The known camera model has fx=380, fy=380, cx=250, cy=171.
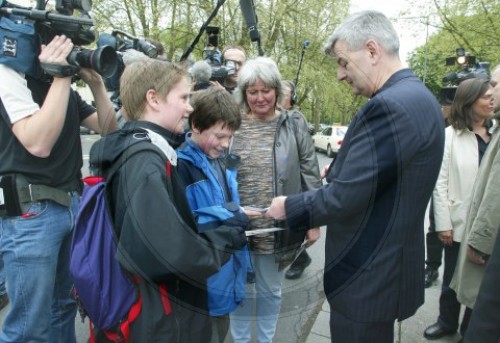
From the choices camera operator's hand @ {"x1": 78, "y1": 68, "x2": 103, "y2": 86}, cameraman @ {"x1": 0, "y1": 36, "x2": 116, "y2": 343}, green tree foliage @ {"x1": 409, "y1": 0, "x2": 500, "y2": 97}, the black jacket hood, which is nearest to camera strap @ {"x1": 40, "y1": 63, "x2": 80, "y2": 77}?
cameraman @ {"x1": 0, "y1": 36, "x2": 116, "y2": 343}

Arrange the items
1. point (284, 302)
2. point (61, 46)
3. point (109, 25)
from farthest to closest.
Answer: point (109, 25) → point (284, 302) → point (61, 46)

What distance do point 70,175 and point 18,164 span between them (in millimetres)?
233

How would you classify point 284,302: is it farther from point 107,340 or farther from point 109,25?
point 109,25

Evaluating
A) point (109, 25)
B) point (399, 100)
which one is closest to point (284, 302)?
point (399, 100)

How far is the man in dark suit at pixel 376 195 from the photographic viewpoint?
1309 millimetres

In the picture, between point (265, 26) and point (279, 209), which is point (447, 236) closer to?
point (279, 209)

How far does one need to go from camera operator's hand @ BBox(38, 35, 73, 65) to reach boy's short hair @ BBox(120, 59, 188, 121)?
31cm

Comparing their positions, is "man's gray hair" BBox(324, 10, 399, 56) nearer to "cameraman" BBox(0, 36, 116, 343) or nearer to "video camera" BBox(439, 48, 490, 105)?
"cameraman" BBox(0, 36, 116, 343)

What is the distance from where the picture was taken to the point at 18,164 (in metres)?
1.57

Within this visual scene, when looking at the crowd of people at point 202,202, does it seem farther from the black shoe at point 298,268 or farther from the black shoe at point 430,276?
the black shoe at point 430,276

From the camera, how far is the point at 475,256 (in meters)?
2.02

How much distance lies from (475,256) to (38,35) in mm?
2320

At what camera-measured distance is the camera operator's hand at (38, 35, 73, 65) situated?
1.46 meters

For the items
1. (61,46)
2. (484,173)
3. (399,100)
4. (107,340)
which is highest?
(61,46)
